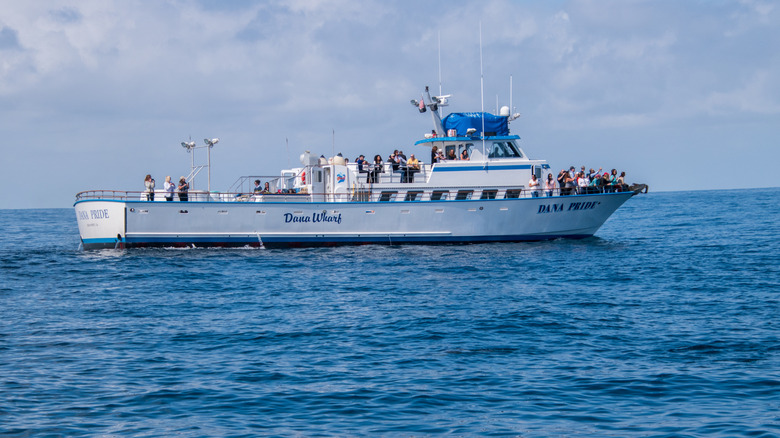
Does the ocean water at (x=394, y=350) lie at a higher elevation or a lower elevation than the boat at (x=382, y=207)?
lower

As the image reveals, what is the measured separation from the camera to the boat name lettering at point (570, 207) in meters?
37.8

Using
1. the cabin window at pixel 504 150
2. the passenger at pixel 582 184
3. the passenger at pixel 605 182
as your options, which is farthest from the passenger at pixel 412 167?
the passenger at pixel 605 182

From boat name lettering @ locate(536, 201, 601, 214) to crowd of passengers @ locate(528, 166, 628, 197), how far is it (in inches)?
21.7

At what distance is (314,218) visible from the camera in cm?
3684

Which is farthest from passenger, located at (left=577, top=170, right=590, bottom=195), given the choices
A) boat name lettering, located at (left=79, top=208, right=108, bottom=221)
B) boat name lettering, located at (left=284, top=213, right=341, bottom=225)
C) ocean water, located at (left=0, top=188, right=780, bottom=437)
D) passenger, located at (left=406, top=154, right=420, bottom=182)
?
boat name lettering, located at (left=79, top=208, right=108, bottom=221)

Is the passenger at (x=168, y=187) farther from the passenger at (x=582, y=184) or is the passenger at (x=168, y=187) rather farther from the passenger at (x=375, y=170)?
the passenger at (x=582, y=184)

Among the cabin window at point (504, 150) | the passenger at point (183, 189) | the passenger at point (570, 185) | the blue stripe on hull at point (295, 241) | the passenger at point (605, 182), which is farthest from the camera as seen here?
the cabin window at point (504, 150)

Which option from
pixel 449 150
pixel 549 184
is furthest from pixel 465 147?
pixel 549 184

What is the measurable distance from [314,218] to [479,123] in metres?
9.85

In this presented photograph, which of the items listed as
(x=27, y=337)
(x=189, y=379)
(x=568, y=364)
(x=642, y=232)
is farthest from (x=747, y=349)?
(x=642, y=232)

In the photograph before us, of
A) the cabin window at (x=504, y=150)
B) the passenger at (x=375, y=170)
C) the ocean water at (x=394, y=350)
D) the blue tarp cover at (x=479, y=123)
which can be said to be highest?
the blue tarp cover at (x=479, y=123)

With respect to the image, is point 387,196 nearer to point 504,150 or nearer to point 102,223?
point 504,150

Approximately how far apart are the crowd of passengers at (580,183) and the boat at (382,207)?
14cm

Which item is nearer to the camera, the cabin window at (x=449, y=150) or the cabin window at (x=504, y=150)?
the cabin window at (x=504, y=150)
